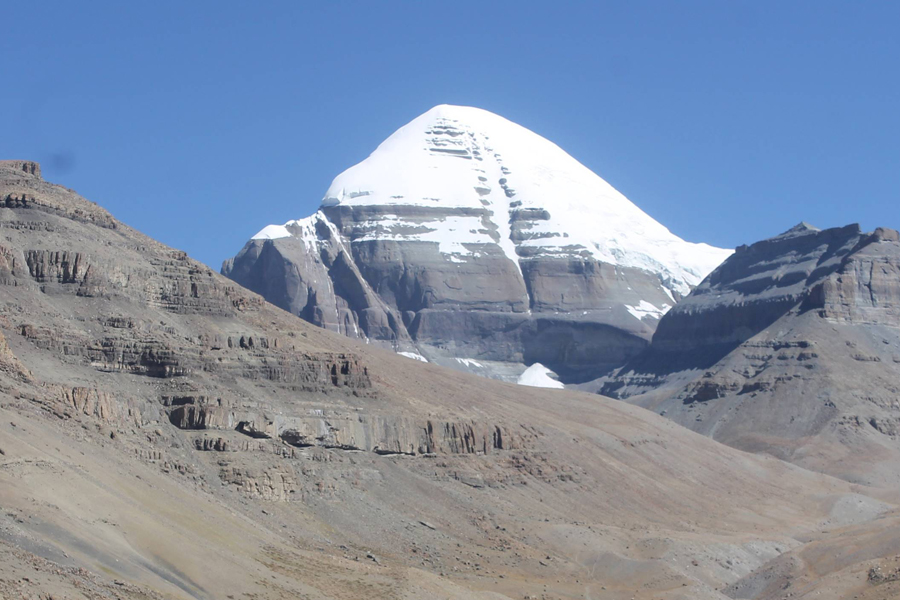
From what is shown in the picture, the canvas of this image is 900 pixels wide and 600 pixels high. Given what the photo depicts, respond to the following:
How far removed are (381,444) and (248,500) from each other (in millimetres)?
22942

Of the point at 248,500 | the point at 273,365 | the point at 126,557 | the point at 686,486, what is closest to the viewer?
the point at 126,557

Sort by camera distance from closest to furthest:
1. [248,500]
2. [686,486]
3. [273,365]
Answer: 1. [248,500]
2. [273,365]
3. [686,486]

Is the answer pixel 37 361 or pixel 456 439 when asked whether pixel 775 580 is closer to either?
pixel 456 439

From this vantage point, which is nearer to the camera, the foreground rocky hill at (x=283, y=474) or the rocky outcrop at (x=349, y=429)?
the foreground rocky hill at (x=283, y=474)

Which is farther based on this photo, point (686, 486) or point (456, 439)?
point (686, 486)

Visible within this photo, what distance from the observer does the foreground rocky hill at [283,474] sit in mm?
69812

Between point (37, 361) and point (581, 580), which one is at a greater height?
point (37, 361)

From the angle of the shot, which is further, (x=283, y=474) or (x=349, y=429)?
(x=349, y=429)

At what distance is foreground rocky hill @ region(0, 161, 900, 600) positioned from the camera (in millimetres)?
69812

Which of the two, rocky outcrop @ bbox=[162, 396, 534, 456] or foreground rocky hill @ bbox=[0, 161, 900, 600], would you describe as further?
rocky outcrop @ bbox=[162, 396, 534, 456]

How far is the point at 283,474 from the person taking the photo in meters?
101

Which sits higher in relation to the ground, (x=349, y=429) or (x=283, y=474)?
(x=349, y=429)

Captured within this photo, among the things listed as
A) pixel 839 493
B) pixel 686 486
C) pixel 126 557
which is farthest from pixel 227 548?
pixel 839 493

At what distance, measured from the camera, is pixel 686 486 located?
487 ft
